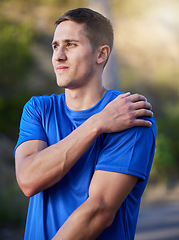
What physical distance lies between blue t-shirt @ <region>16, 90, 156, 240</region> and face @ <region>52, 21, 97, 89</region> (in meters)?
0.17

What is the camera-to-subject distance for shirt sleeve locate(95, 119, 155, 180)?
2061 mm

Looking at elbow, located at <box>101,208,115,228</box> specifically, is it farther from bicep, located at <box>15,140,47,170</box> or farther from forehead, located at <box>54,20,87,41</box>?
forehead, located at <box>54,20,87,41</box>

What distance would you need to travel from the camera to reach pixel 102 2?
10.2m

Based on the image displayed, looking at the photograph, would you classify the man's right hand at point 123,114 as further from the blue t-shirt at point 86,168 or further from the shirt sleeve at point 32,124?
the shirt sleeve at point 32,124

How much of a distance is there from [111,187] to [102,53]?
0.82 m

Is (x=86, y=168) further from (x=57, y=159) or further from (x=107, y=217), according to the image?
(x=107, y=217)

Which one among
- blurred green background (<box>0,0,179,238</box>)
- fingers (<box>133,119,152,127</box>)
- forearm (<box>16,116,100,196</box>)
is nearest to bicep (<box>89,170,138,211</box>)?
forearm (<box>16,116,100,196</box>)

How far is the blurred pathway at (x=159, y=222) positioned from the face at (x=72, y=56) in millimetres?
5216

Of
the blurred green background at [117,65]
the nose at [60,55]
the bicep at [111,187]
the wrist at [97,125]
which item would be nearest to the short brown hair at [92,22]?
the nose at [60,55]

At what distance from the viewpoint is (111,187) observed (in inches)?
79.3

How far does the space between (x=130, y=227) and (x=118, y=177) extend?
365mm

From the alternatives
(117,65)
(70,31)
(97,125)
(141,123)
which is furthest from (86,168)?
(117,65)

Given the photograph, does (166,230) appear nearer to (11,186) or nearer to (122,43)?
(11,186)

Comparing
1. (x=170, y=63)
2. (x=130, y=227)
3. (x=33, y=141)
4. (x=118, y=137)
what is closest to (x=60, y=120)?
(x=33, y=141)
